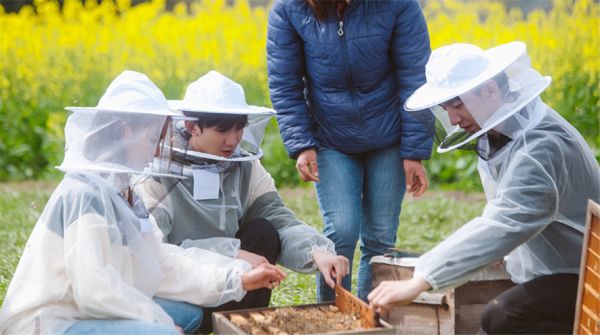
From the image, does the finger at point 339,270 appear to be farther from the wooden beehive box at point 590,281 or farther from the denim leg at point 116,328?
the wooden beehive box at point 590,281

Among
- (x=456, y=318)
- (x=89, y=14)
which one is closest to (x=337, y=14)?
(x=456, y=318)

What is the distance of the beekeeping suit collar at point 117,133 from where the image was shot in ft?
10.6

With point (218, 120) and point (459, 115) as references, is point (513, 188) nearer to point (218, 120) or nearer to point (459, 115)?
point (459, 115)

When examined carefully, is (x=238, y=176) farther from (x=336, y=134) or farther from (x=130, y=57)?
(x=130, y=57)

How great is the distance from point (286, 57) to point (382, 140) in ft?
1.85

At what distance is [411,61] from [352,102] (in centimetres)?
31

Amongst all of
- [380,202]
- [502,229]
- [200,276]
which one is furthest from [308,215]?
[502,229]

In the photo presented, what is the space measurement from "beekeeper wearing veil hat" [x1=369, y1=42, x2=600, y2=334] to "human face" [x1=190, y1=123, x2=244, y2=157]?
825 mm

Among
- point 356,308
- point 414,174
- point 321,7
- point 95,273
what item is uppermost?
point 321,7

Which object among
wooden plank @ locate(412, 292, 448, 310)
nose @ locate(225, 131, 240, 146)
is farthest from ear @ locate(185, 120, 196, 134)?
wooden plank @ locate(412, 292, 448, 310)

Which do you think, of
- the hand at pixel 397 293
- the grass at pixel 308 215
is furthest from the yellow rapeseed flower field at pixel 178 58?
the hand at pixel 397 293

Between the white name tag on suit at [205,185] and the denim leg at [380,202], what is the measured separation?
74 cm

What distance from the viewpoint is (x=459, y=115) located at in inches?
132

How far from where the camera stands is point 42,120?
9.38 m
